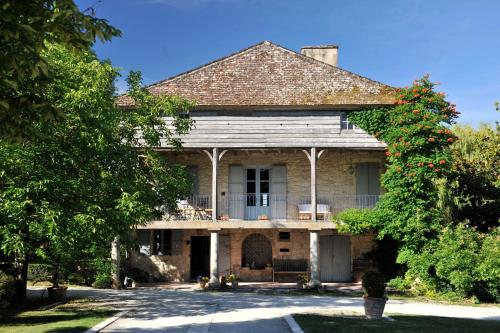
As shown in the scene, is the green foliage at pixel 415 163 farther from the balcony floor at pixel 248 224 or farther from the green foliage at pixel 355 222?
the balcony floor at pixel 248 224

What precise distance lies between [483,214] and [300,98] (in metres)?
9.86

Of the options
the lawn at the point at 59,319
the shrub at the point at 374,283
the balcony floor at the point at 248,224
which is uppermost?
the balcony floor at the point at 248,224

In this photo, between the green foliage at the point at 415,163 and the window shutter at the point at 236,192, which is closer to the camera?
the green foliage at the point at 415,163

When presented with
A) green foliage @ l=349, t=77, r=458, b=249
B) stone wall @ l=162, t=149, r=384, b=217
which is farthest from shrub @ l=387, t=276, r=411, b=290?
stone wall @ l=162, t=149, r=384, b=217

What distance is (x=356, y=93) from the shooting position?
873 inches

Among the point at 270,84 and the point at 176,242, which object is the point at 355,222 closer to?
the point at 270,84

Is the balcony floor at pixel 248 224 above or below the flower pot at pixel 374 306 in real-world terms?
above

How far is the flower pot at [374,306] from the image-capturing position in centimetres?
1253

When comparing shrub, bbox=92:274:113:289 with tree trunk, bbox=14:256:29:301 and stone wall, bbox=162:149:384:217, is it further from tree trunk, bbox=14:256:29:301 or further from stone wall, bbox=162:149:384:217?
stone wall, bbox=162:149:384:217

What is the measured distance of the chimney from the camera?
86.3 feet

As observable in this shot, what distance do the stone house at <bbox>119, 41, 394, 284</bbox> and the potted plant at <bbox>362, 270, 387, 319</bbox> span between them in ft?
29.8

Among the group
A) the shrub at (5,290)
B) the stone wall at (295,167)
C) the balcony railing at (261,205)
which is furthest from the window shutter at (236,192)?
the shrub at (5,290)

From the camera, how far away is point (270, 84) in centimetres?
2270

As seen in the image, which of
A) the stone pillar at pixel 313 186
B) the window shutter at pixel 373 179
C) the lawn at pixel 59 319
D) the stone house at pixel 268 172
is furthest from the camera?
the window shutter at pixel 373 179
